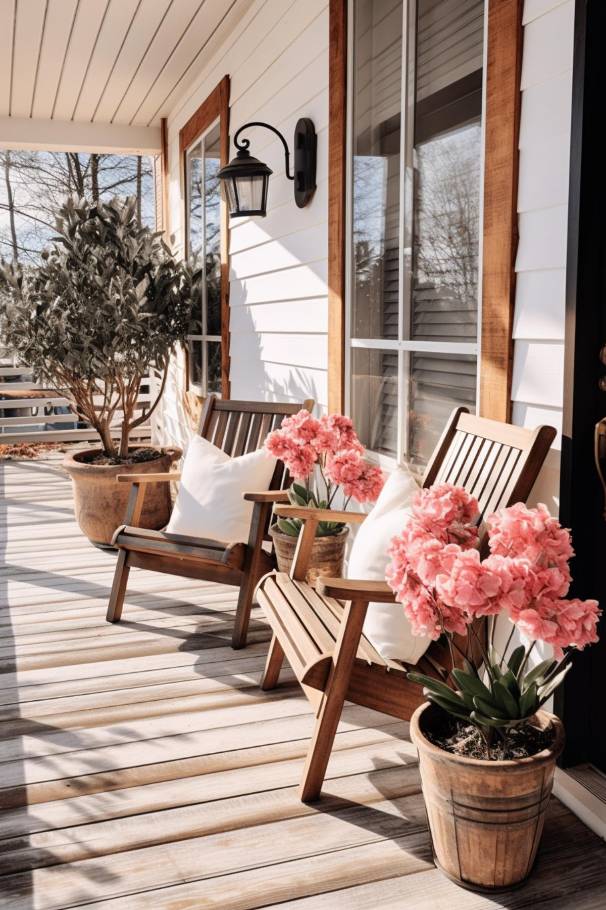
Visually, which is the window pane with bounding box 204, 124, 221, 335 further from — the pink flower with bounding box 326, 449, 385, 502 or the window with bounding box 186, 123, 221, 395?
the pink flower with bounding box 326, 449, 385, 502

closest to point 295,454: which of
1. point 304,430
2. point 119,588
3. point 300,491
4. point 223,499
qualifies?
point 304,430

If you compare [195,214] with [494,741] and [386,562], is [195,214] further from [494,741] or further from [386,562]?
[494,741]

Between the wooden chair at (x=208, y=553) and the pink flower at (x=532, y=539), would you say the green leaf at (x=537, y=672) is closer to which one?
the pink flower at (x=532, y=539)

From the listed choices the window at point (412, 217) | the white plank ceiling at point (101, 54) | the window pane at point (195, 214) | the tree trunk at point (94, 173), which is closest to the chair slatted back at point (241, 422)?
the window at point (412, 217)

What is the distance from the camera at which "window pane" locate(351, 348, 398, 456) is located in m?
2.99

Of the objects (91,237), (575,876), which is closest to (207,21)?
(91,237)

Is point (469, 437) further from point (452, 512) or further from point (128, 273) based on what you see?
point (128, 273)

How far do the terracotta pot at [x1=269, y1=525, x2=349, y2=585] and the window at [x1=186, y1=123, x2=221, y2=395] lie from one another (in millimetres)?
2523

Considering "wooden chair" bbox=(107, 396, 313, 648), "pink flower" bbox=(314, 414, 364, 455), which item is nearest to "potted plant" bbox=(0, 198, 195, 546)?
"wooden chair" bbox=(107, 396, 313, 648)

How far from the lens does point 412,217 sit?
108 inches

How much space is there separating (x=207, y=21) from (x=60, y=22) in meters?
0.79

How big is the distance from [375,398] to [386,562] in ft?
3.43

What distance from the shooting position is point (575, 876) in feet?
5.93

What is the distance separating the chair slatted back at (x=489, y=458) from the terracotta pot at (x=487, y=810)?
58 centimetres
